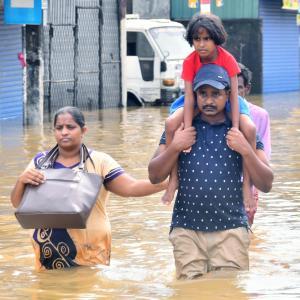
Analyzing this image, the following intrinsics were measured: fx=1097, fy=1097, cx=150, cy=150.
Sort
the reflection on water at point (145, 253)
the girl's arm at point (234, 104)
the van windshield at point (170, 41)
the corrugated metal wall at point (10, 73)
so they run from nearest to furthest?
the girl's arm at point (234, 104), the reflection on water at point (145, 253), the corrugated metal wall at point (10, 73), the van windshield at point (170, 41)

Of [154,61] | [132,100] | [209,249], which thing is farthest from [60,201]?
[132,100]

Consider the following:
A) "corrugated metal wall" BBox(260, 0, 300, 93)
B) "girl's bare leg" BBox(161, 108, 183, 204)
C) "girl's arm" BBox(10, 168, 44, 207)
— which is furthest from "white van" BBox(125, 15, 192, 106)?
"girl's bare leg" BBox(161, 108, 183, 204)

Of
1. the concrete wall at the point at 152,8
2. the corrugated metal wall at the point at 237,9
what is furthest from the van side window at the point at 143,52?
the corrugated metal wall at the point at 237,9

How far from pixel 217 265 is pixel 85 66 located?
20502 mm

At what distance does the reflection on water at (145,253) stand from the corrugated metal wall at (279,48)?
16339mm

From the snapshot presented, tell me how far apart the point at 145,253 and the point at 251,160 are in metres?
2.87

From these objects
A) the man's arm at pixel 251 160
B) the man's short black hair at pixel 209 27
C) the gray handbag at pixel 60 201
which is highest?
the man's short black hair at pixel 209 27

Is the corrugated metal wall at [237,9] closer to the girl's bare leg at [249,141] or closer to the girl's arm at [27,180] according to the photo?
the girl's arm at [27,180]

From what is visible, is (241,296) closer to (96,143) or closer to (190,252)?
(190,252)

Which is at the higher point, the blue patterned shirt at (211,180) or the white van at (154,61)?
the blue patterned shirt at (211,180)

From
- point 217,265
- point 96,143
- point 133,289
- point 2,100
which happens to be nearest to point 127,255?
point 133,289

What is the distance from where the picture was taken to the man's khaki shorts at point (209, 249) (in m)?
6.28

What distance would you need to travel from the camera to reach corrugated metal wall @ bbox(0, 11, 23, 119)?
75.2 ft

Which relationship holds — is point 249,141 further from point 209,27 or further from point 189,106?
point 209,27
